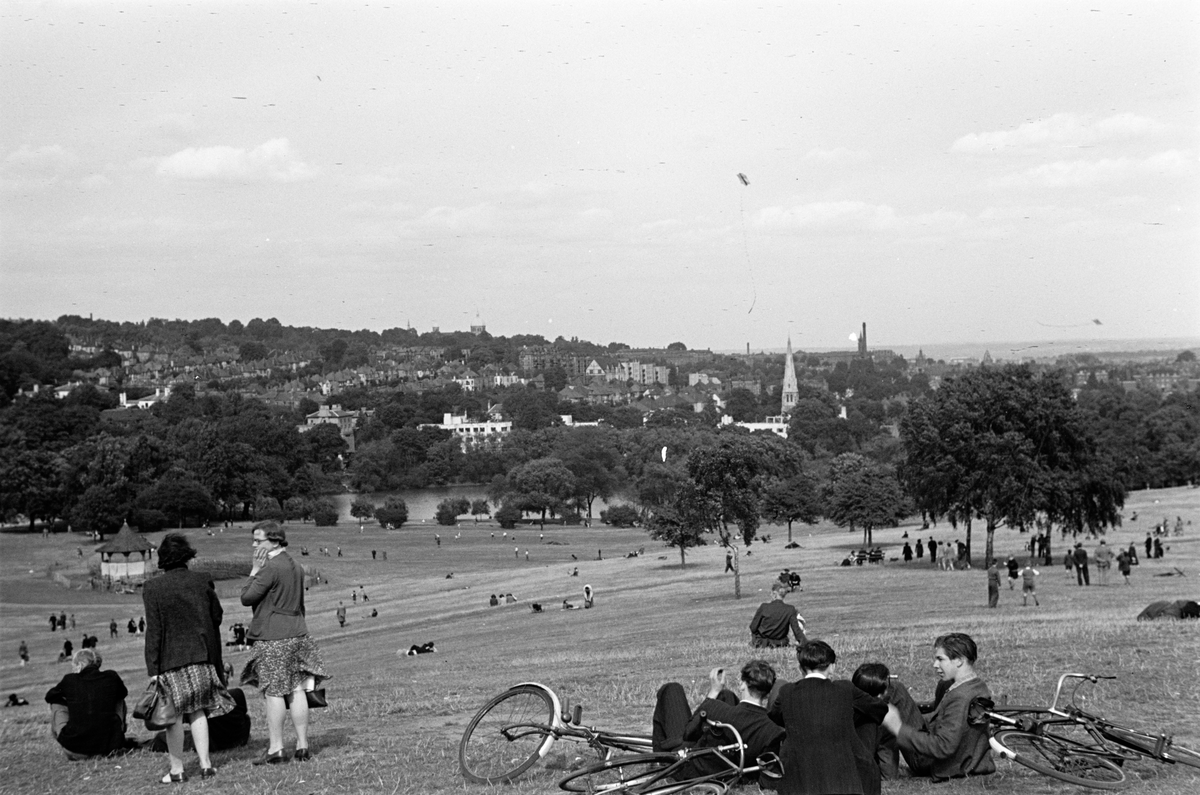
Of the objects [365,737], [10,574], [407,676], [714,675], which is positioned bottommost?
[10,574]

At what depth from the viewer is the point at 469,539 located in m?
99.2

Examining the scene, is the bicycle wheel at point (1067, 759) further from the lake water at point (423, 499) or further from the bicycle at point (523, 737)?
the lake water at point (423, 499)

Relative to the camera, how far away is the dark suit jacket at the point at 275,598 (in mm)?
9805

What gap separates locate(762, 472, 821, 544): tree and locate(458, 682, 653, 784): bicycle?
251 feet

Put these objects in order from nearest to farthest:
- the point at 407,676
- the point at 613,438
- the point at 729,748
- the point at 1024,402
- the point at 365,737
→ the point at 729,748
the point at 365,737
the point at 407,676
the point at 1024,402
the point at 613,438

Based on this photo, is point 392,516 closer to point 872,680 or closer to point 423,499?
point 423,499

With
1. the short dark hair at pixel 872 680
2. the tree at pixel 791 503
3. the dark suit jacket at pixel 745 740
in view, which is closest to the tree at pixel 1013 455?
the short dark hair at pixel 872 680

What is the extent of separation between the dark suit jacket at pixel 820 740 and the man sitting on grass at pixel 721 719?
54cm

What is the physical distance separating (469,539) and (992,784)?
3608 inches

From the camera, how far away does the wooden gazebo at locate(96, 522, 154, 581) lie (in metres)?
75.2

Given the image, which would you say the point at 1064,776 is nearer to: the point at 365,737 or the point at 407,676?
the point at 365,737

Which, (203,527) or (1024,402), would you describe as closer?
(1024,402)

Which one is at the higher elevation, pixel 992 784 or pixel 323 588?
pixel 992 784

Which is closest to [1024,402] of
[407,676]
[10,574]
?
[407,676]
